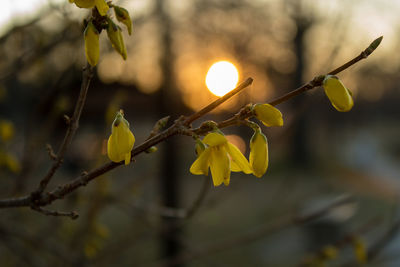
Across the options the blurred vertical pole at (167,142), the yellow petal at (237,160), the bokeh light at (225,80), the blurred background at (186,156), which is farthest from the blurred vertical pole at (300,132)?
the yellow petal at (237,160)

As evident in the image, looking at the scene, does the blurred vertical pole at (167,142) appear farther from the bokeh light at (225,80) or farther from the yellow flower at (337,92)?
the yellow flower at (337,92)

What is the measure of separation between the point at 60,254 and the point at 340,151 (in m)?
21.5

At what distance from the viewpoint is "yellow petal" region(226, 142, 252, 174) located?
882 millimetres

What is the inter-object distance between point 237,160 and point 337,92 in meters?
0.28

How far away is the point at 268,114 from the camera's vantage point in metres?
0.81

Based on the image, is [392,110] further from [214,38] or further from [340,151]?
[214,38]

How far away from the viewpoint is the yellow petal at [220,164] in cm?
86

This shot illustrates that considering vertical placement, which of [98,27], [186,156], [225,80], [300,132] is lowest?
[98,27]

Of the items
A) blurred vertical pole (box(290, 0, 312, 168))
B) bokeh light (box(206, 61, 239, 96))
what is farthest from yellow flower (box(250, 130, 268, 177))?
blurred vertical pole (box(290, 0, 312, 168))

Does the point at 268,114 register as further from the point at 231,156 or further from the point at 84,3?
the point at 84,3

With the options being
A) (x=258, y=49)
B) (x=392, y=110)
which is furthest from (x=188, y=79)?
(x=392, y=110)

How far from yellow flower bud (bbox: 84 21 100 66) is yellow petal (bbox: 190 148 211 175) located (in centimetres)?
31

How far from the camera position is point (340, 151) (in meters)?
21.4

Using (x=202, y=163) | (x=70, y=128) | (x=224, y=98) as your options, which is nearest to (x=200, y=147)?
(x=202, y=163)
